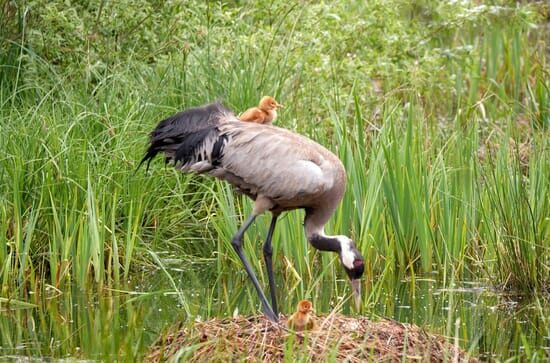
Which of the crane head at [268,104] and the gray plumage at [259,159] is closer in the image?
the gray plumage at [259,159]

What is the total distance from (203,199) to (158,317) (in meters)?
1.46

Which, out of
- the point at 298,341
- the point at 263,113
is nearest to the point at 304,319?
the point at 298,341

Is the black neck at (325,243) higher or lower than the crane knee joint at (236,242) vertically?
higher

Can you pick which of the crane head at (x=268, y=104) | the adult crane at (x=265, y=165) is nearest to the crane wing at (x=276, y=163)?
the adult crane at (x=265, y=165)

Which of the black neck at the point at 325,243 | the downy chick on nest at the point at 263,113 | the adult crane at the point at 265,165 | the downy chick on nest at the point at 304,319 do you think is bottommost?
the downy chick on nest at the point at 304,319

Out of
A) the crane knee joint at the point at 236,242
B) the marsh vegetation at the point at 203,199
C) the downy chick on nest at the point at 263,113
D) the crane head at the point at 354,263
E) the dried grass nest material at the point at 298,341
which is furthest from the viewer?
the downy chick on nest at the point at 263,113

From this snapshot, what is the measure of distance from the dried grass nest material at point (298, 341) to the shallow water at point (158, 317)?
338 mm

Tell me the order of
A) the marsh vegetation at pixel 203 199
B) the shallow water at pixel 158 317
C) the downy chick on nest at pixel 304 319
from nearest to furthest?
1. the downy chick on nest at pixel 304 319
2. the shallow water at pixel 158 317
3. the marsh vegetation at pixel 203 199

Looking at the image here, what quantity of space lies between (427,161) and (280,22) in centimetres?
189

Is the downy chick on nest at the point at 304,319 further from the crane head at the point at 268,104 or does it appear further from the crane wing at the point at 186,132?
the crane head at the point at 268,104

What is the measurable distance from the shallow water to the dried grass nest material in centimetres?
34

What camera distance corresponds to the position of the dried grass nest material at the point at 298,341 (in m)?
6.20

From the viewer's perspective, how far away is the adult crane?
7141mm

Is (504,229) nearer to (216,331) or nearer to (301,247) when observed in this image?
(301,247)
